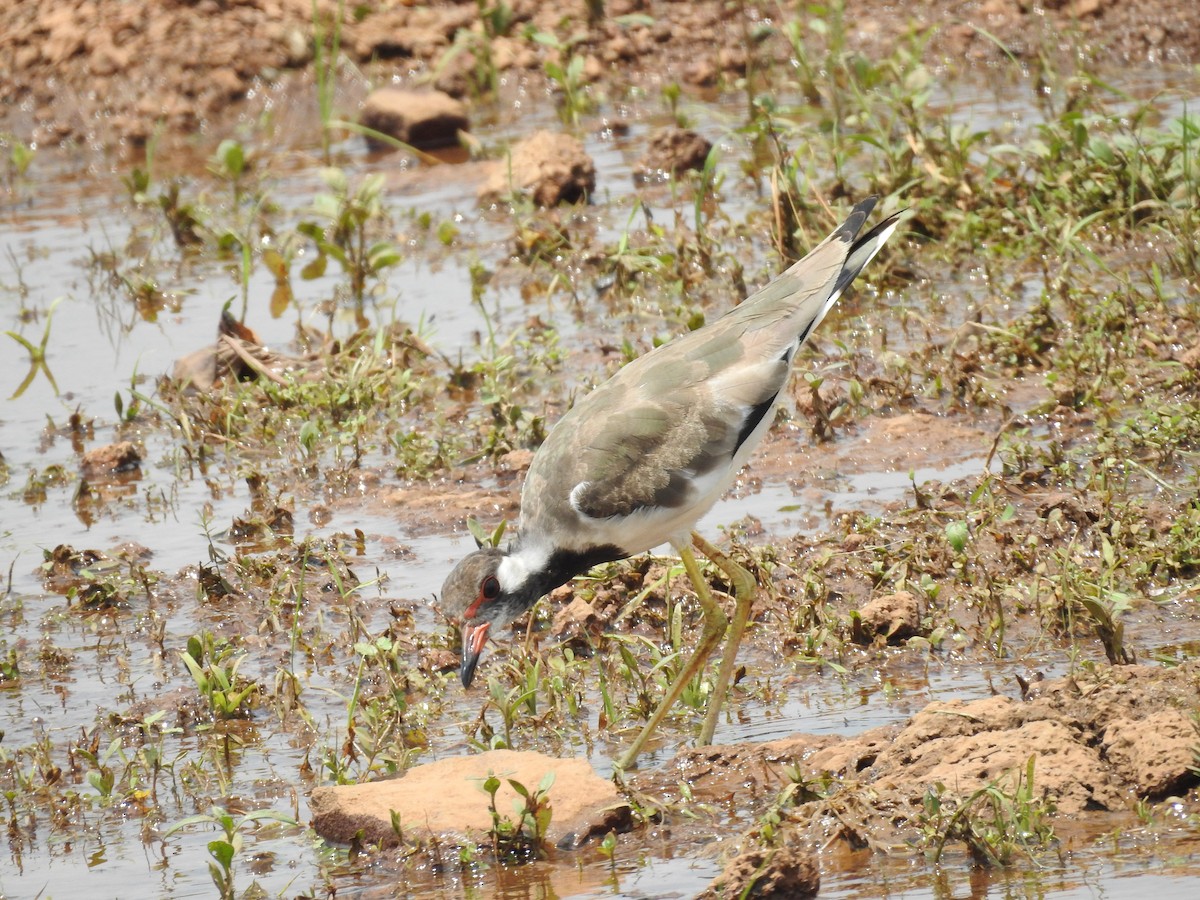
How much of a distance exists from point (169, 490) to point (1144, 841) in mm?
4909

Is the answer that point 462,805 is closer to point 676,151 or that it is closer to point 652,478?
point 652,478

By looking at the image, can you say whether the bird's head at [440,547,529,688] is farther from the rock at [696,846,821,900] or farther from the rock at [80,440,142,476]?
the rock at [80,440,142,476]

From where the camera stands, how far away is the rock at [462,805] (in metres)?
4.72

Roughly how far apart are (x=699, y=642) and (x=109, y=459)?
3.34m

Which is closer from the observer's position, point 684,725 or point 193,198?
point 684,725

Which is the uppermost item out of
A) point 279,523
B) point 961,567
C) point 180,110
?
point 180,110

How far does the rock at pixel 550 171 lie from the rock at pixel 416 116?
1.52 meters

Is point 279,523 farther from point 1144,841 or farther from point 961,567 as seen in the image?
point 1144,841

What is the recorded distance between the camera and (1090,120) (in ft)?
31.6

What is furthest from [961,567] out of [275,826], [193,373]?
[193,373]

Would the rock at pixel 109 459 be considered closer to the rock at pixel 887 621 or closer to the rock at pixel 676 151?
the rock at pixel 887 621

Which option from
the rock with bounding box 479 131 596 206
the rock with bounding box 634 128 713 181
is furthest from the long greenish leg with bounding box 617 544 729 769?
the rock with bounding box 634 128 713 181

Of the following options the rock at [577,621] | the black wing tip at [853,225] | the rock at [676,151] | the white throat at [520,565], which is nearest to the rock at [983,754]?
the white throat at [520,565]

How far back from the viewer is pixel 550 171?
33.6 feet
